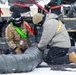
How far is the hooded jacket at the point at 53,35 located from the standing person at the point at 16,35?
765mm

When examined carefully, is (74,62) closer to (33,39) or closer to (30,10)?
(33,39)

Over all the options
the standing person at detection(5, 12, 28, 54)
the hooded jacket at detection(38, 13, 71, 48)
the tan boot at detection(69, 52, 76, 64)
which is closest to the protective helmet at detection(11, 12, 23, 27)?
the standing person at detection(5, 12, 28, 54)

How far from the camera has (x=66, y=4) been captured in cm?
1266

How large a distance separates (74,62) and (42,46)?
2.43 ft

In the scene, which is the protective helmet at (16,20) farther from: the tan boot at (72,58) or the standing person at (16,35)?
the tan boot at (72,58)

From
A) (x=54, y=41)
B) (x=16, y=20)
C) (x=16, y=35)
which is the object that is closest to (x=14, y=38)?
(x=16, y=35)

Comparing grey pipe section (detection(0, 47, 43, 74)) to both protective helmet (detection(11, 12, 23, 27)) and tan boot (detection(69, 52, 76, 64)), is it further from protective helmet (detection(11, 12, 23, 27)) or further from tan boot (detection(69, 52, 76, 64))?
protective helmet (detection(11, 12, 23, 27))

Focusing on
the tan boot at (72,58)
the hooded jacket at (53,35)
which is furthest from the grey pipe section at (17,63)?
the tan boot at (72,58)

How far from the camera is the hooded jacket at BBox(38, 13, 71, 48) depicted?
8.90 metres

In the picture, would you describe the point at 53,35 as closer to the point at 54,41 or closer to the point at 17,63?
the point at 54,41

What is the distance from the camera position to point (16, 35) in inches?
384

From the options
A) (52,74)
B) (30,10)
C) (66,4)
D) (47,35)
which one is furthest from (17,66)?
(66,4)

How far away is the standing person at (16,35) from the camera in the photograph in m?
9.70

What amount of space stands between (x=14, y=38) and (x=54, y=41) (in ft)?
3.72
